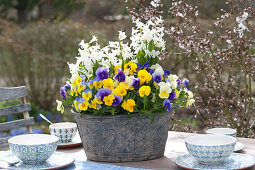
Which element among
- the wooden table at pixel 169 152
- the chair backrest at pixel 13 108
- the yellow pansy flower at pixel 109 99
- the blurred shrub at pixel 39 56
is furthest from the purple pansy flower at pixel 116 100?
the blurred shrub at pixel 39 56

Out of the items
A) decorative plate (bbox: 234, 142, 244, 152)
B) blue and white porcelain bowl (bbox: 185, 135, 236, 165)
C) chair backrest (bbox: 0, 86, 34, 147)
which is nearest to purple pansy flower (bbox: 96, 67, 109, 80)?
blue and white porcelain bowl (bbox: 185, 135, 236, 165)

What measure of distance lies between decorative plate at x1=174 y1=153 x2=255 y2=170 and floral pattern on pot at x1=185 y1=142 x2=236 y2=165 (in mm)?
21

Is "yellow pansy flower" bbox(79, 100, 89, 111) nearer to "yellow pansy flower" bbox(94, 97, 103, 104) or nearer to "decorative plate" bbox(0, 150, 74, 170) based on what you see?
"yellow pansy flower" bbox(94, 97, 103, 104)

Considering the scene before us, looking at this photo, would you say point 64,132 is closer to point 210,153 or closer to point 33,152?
point 33,152

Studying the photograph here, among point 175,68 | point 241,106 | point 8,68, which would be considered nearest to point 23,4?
point 8,68

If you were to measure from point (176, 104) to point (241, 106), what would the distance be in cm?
181

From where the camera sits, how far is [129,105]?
1455mm

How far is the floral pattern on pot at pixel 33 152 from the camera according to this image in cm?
142

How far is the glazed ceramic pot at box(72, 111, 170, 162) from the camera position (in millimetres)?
1502

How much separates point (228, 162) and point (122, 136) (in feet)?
1.26

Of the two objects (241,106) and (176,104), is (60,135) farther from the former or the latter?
(241,106)

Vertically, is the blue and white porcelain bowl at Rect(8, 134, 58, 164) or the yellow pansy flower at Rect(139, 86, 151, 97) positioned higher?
the yellow pansy flower at Rect(139, 86, 151, 97)

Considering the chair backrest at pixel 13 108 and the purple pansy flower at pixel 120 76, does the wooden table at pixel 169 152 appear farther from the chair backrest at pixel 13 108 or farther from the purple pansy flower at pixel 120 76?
the chair backrest at pixel 13 108

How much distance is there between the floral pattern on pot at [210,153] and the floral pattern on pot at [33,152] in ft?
1.60
